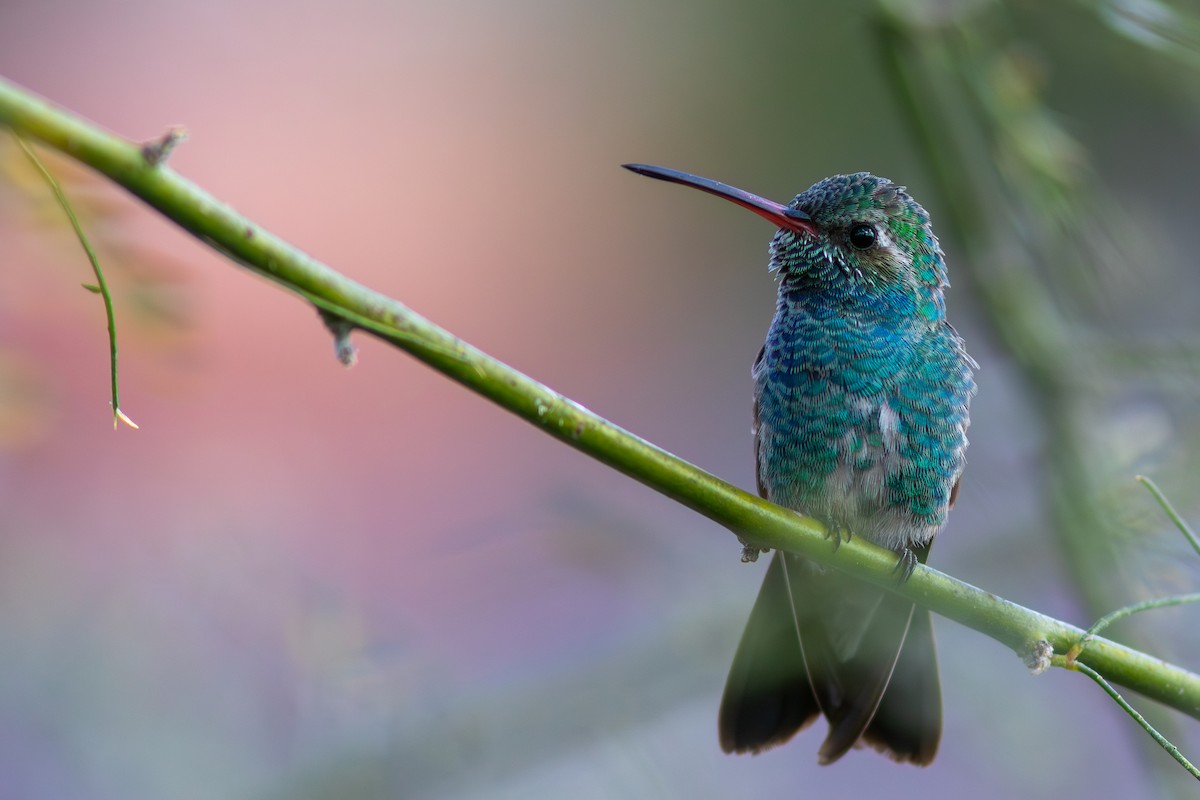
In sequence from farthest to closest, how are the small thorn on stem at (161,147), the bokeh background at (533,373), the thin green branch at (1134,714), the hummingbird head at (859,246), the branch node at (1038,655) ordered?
1. the bokeh background at (533,373)
2. the hummingbird head at (859,246)
3. the branch node at (1038,655)
4. the thin green branch at (1134,714)
5. the small thorn on stem at (161,147)

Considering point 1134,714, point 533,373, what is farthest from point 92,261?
point 533,373

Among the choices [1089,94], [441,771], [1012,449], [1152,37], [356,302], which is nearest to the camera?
[356,302]

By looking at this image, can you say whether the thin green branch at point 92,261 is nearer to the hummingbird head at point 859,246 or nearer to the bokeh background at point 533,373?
the bokeh background at point 533,373

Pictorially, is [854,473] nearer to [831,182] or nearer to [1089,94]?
[831,182]

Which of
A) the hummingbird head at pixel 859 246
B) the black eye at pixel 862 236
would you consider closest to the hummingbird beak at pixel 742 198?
the hummingbird head at pixel 859 246

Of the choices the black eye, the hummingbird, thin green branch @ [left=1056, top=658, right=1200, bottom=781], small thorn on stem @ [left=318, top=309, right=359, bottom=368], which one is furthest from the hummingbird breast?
small thorn on stem @ [left=318, top=309, right=359, bottom=368]

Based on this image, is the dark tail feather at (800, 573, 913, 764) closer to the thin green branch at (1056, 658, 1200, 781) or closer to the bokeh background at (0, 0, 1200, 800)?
the bokeh background at (0, 0, 1200, 800)

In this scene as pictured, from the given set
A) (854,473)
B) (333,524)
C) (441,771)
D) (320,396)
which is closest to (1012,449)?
(854,473)
